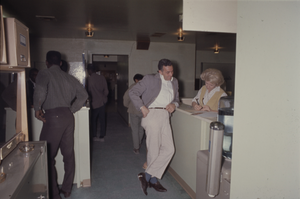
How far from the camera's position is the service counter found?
7.61 feet

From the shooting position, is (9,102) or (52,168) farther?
Result: (52,168)

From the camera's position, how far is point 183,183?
278cm

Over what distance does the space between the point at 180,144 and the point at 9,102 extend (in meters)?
2.12

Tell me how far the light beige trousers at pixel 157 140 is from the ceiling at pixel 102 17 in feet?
6.19

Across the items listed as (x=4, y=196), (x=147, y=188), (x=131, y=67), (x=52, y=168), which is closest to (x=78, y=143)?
(x=52, y=168)

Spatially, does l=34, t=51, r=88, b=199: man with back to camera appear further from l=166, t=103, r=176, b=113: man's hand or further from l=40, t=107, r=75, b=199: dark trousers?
l=166, t=103, r=176, b=113: man's hand

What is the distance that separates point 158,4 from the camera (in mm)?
3424

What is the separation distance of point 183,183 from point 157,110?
1056 millimetres

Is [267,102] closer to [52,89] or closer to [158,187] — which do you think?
[52,89]

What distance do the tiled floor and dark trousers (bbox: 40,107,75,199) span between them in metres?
0.27

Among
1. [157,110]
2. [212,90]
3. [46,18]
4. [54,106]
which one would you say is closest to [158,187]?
[157,110]

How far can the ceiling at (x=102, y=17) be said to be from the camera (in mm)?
3459

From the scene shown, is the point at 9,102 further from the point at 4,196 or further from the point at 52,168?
the point at 52,168

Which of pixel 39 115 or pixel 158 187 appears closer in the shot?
pixel 39 115
